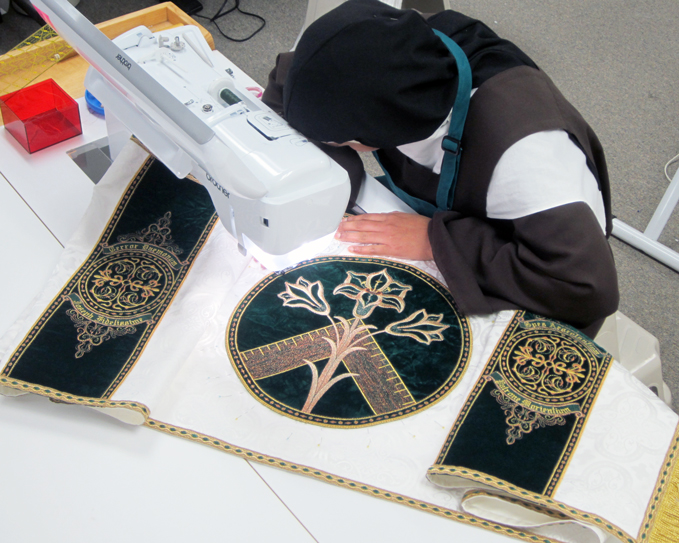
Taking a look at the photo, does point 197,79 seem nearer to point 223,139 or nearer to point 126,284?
point 223,139

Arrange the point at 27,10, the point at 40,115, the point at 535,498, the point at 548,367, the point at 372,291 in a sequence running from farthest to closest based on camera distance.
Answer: the point at 27,10 < the point at 40,115 < the point at 372,291 < the point at 548,367 < the point at 535,498

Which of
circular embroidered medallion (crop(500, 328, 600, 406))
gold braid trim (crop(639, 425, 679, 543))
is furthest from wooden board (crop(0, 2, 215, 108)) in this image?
gold braid trim (crop(639, 425, 679, 543))

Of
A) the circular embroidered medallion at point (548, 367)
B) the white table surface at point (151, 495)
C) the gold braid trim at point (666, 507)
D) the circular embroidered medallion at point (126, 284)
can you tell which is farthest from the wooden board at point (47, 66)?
the gold braid trim at point (666, 507)

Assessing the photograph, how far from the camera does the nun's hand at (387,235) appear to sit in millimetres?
1023

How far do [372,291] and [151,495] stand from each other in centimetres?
44

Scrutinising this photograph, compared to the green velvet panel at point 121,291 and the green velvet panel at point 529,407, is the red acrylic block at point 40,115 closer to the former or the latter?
the green velvet panel at point 121,291

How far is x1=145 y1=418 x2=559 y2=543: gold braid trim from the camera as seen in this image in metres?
0.77

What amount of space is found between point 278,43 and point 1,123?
1641 mm

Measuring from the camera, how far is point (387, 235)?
3.39ft

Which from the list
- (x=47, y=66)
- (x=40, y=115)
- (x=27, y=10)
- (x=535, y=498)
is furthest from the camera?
(x=27, y=10)

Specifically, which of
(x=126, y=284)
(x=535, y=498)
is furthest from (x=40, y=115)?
(x=535, y=498)

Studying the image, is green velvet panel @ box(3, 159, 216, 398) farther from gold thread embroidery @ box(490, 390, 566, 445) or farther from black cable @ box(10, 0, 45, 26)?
black cable @ box(10, 0, 45, 26)

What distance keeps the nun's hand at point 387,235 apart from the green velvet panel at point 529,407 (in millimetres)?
209

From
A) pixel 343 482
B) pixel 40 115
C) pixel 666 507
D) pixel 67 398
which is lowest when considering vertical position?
pixel 666 507
